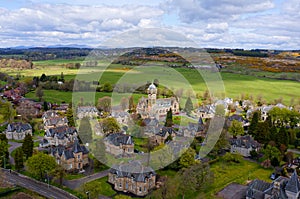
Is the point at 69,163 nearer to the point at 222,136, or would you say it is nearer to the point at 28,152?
the point at 28,152

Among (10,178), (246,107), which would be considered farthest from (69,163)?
(246,107)

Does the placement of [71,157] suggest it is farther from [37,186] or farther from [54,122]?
[54,122]

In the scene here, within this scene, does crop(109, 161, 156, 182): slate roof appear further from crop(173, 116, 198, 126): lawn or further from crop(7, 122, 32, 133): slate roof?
crop(173, 116, 198, 126): lawn

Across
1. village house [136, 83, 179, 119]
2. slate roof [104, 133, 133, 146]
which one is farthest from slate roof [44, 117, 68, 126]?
village house [136, 83, 179, 119]

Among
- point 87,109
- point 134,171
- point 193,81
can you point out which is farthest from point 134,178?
point 193,81

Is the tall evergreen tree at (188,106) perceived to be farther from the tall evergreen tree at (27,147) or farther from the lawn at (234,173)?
the tall evergreen tree at (27,147)

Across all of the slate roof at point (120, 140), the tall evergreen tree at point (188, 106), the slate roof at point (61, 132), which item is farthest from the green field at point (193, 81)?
the slate roof at point (120, 140)
